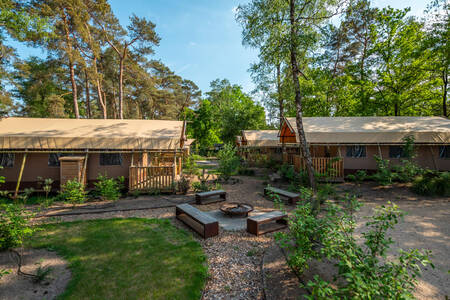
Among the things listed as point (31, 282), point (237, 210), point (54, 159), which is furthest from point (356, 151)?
point (54, 159)

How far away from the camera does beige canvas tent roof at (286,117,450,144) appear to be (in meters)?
11.0

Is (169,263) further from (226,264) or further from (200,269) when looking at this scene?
(226,264)

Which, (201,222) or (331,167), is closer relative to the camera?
(201,222)

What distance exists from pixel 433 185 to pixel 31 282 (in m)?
14.4

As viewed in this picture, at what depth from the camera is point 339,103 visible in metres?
21.9

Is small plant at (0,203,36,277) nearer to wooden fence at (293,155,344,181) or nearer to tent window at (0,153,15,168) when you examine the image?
tent window at (0,153,15,168)

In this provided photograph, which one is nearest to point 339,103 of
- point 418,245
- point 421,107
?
point 421,107

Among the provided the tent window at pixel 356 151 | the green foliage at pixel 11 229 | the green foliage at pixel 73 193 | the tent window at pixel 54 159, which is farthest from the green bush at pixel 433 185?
the tent window at pixel 54 159

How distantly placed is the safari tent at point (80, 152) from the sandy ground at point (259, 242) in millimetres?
1871

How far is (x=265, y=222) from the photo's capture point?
222 inches

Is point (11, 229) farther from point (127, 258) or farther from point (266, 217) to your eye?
point (266, 217)

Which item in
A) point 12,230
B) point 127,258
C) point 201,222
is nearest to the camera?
point 12,230

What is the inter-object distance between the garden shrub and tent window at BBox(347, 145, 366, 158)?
35.9ft

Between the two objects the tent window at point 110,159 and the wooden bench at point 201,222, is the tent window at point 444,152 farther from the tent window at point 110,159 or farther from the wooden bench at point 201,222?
the tent window at point 110,159
